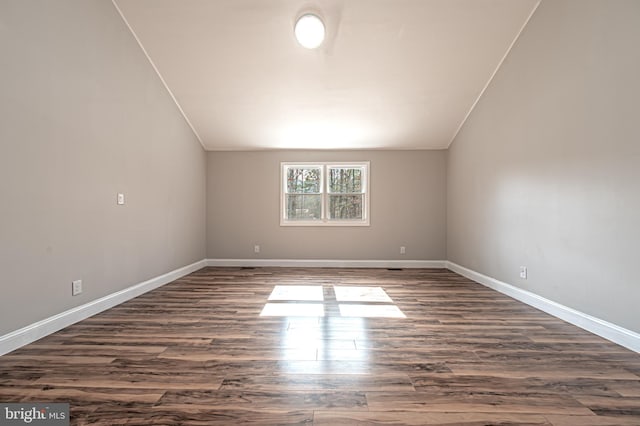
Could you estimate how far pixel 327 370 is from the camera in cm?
196

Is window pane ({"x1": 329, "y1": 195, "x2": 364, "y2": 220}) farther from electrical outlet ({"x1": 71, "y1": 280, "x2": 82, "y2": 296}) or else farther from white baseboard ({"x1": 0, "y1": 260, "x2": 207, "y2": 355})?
electrical outlet ({"x1": 71, "y1": 280, "x2": 82, "y2": 296})

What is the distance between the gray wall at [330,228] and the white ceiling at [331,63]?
1.64ft

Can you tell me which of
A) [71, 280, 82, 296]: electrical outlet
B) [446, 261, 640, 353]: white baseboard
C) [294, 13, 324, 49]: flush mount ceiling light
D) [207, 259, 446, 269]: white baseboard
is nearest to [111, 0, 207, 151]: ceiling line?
[294, 13, 324, 49]: flush mount ceiling light

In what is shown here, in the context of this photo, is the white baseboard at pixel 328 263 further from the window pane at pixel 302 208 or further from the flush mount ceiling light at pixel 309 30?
the flush mount ceiling light at pixel 309 30

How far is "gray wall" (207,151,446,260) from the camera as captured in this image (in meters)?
5.95

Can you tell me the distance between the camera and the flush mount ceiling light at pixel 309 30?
350 cm

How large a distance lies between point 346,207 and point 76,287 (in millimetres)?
4237

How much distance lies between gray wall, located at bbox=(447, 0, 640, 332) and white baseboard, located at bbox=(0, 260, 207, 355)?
14.0ft

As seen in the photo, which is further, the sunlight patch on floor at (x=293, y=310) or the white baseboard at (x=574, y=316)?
the sunlight patch on floor at (x=293, y=310)

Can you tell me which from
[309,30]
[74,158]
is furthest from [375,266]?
[74,158]

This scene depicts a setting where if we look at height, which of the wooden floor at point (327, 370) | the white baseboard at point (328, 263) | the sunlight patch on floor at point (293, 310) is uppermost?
the white baseboard at point (328, 263)

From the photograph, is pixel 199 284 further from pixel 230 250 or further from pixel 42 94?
pixel 42 94

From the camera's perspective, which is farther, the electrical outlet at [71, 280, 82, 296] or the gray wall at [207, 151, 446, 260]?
the gray wall at [207, 151, 446, 260]

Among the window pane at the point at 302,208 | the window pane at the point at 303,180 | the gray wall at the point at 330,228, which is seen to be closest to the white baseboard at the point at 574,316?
the gray wall at the point at 330,228
